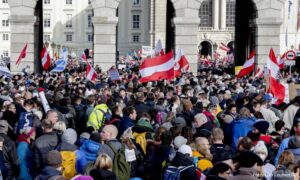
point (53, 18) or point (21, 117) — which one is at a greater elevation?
point (53, 18)

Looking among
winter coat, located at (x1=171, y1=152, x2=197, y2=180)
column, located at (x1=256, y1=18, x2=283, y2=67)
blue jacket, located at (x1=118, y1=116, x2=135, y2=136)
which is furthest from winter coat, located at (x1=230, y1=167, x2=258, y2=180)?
column, located at (x1=256, y1=18, x2=283, y2=67)

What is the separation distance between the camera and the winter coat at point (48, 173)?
9.07 meters

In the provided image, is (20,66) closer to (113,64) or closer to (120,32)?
(113,64)

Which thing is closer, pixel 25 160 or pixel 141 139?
pixel 25 160

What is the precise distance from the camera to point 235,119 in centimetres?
1371

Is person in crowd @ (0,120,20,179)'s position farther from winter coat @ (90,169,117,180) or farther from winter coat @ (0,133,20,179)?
winter coat @ (90,169,117,180)

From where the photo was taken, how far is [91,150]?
424 inches

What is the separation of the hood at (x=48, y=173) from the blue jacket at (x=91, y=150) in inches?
56.6

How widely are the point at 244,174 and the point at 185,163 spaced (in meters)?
1.33

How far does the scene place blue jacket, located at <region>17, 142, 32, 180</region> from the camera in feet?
37.9

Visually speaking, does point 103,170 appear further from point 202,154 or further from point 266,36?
point 266,36

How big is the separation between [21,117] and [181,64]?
49.0 feet

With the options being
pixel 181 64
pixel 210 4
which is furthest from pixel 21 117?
pixel 210 4

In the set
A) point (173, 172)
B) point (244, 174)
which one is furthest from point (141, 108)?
point (244, 174)
